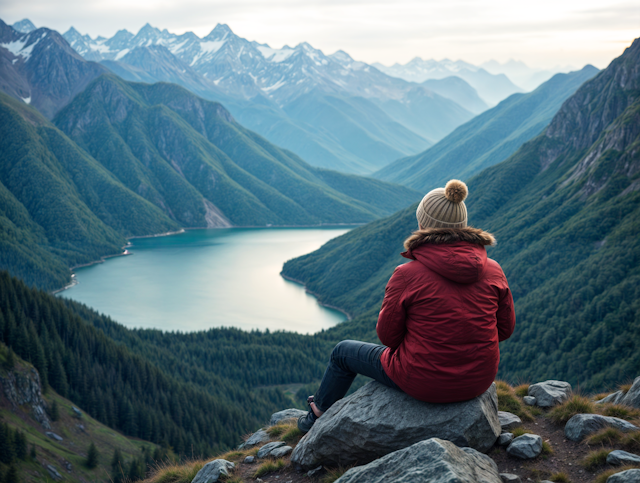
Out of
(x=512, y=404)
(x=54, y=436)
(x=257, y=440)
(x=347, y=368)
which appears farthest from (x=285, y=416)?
(x=54, y=436)

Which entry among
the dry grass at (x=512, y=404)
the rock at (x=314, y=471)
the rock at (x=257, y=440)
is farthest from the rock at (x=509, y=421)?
the rock at (x=257, y=440)

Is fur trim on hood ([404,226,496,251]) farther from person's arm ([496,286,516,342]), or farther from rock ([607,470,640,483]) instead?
rock ([607,470,640,483])

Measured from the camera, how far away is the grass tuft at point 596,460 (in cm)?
770

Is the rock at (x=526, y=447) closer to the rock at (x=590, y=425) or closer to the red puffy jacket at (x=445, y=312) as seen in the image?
the rock at (x=590, y=425)

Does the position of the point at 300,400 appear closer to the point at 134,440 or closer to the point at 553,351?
the point at 134,440

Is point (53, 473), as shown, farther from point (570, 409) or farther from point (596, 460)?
point (596, 460)

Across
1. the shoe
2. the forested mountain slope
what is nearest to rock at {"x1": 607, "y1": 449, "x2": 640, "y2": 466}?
the shoe

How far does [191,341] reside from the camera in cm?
9694

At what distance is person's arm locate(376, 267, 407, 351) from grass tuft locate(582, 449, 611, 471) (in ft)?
12.3

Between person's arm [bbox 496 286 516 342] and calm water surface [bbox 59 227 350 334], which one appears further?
calm water surface [bbox 59 227 350 334]

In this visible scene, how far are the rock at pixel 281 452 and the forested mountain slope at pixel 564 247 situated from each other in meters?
29.6

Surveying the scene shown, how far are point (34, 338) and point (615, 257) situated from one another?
91.4 metres

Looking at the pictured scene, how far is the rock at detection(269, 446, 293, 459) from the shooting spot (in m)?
9.77

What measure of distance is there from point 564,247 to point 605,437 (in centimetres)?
10042
